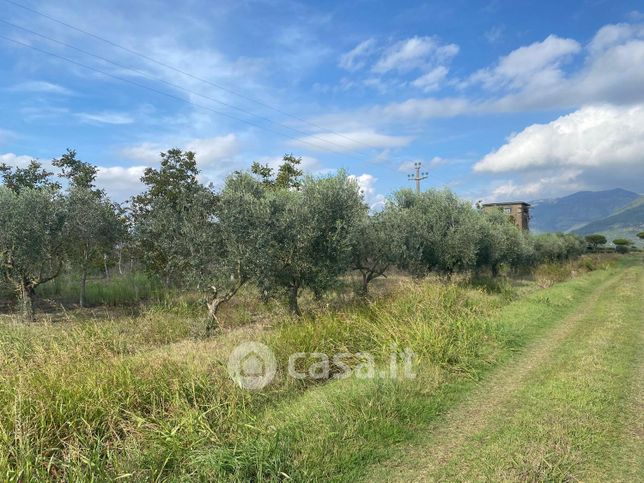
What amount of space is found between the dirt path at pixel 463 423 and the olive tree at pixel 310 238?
6.40 m

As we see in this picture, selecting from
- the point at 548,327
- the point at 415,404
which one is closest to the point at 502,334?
the point at 548,327

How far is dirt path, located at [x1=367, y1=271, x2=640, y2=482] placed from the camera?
5156mm

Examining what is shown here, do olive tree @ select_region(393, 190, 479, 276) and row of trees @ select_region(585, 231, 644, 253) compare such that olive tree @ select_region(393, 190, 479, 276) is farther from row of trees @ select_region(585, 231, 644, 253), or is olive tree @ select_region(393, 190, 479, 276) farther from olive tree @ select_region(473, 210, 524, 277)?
row of trees @ select_region(585, 231, 644, 253)

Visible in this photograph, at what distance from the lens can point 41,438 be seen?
17.0 feet

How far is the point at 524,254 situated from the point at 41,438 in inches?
1624

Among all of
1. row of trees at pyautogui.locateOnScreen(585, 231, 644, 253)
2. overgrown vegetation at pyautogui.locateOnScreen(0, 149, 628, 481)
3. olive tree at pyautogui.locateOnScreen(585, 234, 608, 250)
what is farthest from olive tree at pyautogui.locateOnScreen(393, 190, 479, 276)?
olive tree at pyautogui.locateOnScreen(585, 234, 608, 250)

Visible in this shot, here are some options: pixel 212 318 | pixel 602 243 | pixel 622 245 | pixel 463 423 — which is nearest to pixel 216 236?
pixel 212 318

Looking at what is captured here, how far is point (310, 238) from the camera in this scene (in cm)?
1341
